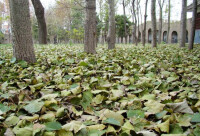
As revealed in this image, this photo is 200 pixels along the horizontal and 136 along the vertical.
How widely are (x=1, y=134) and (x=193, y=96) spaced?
1.51 m

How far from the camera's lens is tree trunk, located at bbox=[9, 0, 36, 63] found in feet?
10.1

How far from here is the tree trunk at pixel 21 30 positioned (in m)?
3.07

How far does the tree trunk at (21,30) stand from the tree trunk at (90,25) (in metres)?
1.92

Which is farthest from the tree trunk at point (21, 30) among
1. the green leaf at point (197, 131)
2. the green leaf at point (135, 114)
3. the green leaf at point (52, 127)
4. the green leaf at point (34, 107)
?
the green leaf at point (197, 131)

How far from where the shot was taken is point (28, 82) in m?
1.95

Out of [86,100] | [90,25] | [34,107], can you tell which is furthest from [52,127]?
[90,25]

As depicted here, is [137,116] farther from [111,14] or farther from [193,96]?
[111,14]

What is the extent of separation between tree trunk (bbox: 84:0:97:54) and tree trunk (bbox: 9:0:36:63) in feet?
6.32

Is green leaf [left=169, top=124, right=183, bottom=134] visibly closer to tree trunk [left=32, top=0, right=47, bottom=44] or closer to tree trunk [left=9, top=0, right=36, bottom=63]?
tree trunk [left=9, top=0, right=36, bottom=63]

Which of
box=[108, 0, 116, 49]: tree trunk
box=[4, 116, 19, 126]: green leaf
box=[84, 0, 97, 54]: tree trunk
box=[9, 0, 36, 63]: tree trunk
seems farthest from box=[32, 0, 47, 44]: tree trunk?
box=[4, 116, 19, 126]: green leaf

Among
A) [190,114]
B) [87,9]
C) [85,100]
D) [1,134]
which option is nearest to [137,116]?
[190,114]

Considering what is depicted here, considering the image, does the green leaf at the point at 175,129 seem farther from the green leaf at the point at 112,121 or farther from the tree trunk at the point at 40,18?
the tree trunk at the point at 40,18

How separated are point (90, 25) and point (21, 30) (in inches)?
84.5

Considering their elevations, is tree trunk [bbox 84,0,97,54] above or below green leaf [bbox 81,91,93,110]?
above
